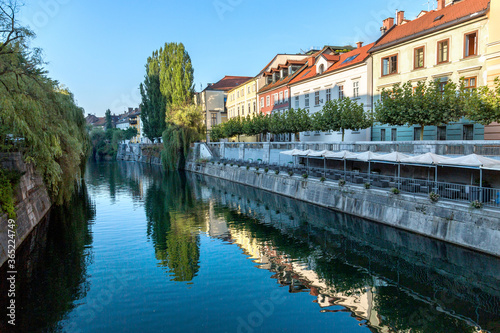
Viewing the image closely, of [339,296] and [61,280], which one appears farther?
[61,280]

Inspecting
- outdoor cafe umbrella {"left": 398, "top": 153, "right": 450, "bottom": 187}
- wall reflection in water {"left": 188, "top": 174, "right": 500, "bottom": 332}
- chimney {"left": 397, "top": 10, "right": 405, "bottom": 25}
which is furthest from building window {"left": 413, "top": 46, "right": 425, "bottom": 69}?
wall reflection in water {"left": 188, "top": 174, "right": 500, "bottom": 332}

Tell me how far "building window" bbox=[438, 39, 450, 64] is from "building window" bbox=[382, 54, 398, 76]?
411 centimetres

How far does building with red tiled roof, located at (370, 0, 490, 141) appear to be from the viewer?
24.3m

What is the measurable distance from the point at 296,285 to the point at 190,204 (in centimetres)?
1916

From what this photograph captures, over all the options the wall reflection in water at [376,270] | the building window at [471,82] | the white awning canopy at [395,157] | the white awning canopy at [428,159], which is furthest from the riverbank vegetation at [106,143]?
the white awning canopy at [428,159]

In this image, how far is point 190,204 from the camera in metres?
31.0

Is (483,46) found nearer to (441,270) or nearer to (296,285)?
(441,270)

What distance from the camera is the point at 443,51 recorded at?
2689 cm

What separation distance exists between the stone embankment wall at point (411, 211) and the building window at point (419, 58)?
12688 mm

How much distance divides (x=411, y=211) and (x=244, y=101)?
4693cm

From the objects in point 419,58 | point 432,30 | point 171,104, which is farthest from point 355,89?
point 171,104

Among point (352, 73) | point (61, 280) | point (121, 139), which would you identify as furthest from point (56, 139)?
point (121, 139)

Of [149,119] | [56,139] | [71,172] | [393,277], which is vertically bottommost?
[393,277]

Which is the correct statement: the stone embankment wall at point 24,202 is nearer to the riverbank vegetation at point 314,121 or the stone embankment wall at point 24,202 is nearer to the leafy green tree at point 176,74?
the riverbank vegetation at point 314,121
